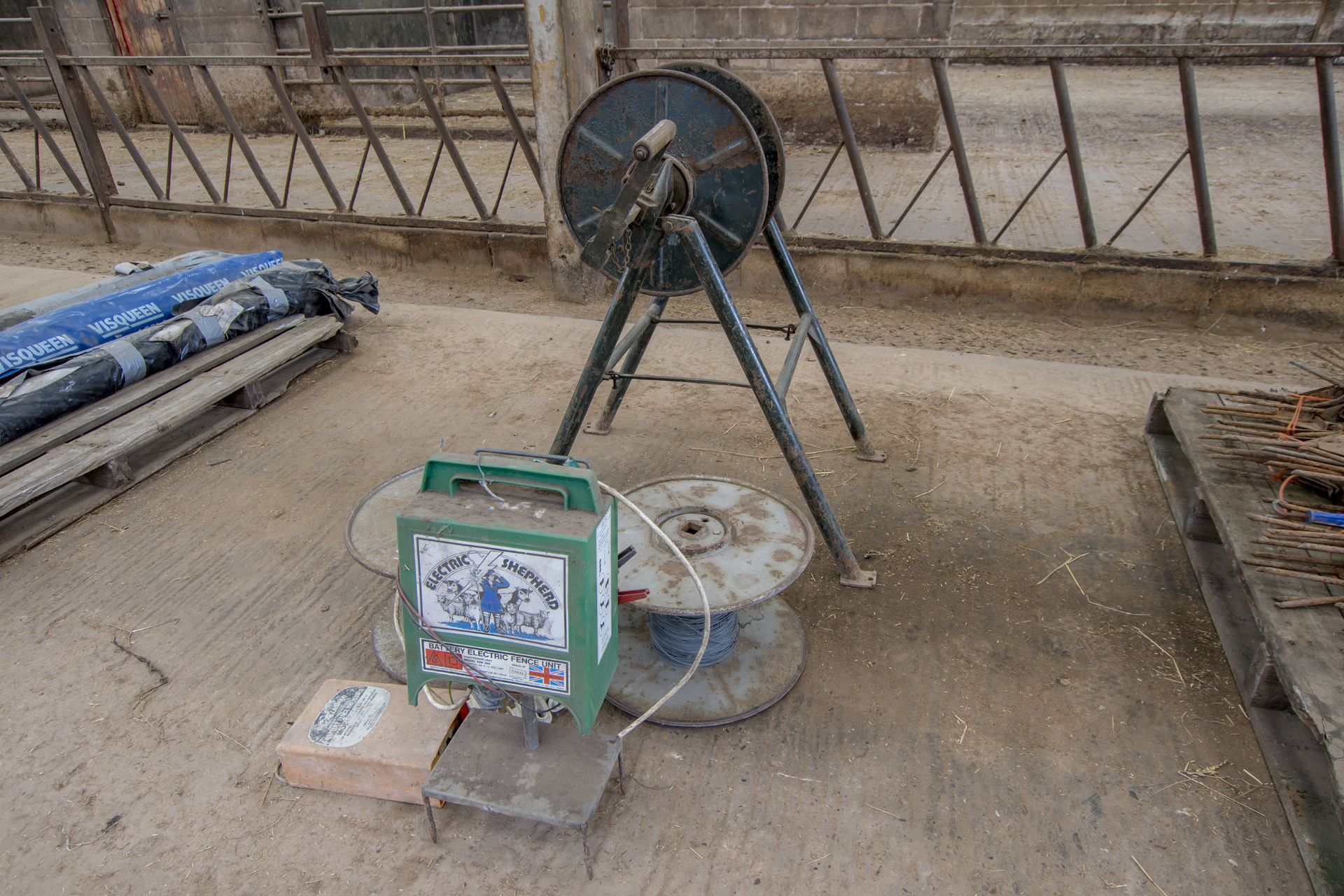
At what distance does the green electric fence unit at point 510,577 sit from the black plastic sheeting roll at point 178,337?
258 centimetres

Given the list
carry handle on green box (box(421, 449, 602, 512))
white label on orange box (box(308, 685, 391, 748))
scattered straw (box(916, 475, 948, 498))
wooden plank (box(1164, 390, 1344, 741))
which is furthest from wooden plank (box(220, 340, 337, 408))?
wooden plank (box(1164, 390, 1344, 741))

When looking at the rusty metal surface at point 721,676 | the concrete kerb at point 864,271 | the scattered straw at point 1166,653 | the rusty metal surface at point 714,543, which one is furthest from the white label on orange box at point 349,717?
the concrete kerb at point 864,271

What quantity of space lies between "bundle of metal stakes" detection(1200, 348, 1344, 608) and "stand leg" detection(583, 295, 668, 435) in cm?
212

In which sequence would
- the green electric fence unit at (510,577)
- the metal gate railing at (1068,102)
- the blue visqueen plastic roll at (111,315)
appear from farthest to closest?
the metal gate railing at (1068,102)
the blue visqueen plastic roll at (111,315)
the green electric fence unit at (510,577)

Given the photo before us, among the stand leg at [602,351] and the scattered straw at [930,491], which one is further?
the scattered straw at [930,491]

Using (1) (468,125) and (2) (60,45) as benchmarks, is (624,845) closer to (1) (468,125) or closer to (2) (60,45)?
(2) (60,45)

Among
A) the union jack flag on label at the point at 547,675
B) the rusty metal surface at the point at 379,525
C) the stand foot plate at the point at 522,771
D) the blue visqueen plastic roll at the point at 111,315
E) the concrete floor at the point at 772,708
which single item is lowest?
the concrete floor at the point at 772,708

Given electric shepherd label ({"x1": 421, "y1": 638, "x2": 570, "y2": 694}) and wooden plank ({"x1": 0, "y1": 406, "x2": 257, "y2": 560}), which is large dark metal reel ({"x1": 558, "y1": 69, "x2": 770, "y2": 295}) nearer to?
electric shepherd label ({"x1": 421, "y1": 638, "x2": 570, "y2": 694})

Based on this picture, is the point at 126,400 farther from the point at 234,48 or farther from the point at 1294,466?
the point at 234,48

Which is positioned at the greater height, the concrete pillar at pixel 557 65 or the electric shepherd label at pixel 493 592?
the concrete pillar at pixel 557 65

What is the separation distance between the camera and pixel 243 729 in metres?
2.26

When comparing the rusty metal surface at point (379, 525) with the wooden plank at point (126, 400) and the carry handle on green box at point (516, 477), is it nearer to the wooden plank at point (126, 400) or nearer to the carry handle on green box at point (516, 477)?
the carry handle on green box at point (516, 477)

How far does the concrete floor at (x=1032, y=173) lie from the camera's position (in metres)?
6.45

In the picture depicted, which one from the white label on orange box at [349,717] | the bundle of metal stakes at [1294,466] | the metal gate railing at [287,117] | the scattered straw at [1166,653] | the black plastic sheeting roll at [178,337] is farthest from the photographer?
the metal gate railing at [287,117]
